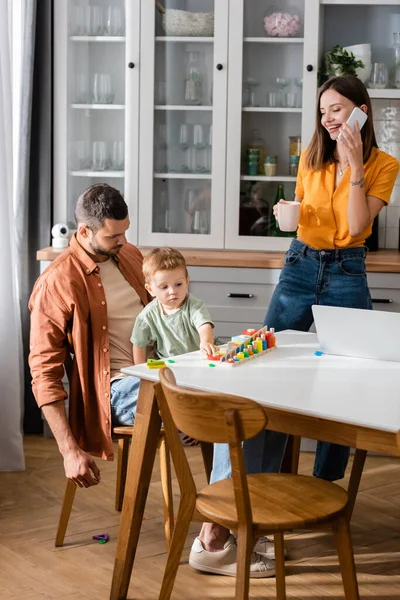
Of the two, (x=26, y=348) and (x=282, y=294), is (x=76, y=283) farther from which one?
(x=26, y=348)

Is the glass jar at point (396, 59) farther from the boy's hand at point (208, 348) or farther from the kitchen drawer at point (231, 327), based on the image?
the boy's hand at point (208, 348)

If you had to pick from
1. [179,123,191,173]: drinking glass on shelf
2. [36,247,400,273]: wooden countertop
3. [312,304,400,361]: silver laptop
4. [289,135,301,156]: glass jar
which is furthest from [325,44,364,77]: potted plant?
[312,304,400,361]: silver laptop

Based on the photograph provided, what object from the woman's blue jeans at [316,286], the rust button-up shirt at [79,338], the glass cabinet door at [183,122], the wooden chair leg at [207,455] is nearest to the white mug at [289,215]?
the woman's blue jeans at [316,286]

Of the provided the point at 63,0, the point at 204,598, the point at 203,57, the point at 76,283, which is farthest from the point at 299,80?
the point at 204,598

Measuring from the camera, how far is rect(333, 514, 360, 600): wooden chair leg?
221cm

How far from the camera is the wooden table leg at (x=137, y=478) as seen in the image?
8.14 feet

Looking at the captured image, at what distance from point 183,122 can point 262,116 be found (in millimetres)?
361

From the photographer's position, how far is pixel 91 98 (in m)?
4.39

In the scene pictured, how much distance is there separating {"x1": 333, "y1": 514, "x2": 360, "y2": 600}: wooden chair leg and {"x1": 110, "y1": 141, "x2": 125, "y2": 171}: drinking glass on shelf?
2.58 meters

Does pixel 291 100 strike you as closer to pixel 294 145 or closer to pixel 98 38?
pixel 294 145

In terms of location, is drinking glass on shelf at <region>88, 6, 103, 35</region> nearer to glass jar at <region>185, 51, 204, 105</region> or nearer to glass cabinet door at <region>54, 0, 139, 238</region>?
glass cabinet door at <region>54, 0, 139, 238</region>

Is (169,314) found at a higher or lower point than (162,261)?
lower

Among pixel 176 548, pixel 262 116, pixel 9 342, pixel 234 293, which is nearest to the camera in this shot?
pixel 176 548

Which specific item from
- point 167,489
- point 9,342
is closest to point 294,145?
point 9,342
